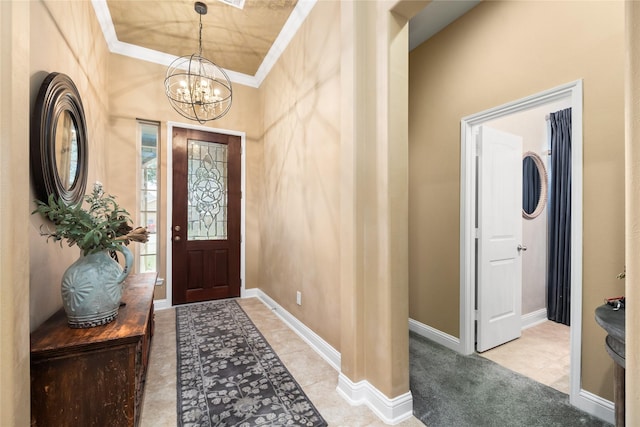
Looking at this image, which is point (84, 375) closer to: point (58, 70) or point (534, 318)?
point (58, 70)

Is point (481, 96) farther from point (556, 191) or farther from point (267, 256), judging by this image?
point (267, 256)

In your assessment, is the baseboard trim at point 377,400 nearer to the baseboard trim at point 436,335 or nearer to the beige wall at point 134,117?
the baseboard trim at point 436,335

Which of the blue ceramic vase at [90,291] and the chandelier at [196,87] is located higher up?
the chandelier at [196,87]

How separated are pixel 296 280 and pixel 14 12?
2535 millimetres

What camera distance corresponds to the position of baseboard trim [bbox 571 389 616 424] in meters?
1.68

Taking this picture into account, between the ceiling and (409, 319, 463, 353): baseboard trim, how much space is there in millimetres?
2907

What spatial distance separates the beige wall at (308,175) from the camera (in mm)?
2275

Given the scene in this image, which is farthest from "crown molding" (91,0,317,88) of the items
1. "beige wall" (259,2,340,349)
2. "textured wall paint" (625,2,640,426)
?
"textured wall paint" (625,2,640,426)

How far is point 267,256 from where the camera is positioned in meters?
3.81

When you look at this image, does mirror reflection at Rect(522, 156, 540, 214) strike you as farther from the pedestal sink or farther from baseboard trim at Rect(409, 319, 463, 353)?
the pedestal sink

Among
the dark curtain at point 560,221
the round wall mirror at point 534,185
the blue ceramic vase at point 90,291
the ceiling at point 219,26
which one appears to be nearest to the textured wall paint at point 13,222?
the blue ceramic vase at point 90,291

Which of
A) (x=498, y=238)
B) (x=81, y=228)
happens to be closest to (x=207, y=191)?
(x=81, y=228)

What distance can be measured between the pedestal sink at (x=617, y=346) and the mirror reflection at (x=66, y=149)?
9.45 ft

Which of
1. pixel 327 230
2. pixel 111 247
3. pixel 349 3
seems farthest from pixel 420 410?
pixel 349 3
